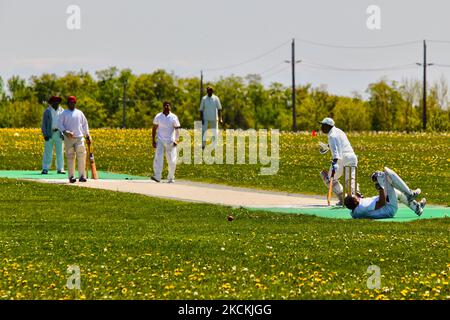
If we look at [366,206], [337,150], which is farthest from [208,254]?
[337,150]

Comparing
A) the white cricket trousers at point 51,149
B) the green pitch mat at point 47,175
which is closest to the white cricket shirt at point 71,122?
the green pitch mat at point 47,175

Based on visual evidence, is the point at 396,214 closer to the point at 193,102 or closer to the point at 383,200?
the point at 383,200

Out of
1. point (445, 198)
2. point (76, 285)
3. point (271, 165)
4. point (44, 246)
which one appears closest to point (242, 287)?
point (76, 285)

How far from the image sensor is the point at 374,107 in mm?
136250

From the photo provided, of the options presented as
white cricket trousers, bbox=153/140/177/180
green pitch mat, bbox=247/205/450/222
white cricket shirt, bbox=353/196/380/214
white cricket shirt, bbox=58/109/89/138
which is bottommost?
green pitch mat, bbox=247/205/450/222

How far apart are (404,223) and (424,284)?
712 centimetres

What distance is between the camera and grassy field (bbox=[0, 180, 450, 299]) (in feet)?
44.3

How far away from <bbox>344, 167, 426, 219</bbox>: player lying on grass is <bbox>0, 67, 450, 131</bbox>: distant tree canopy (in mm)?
101761

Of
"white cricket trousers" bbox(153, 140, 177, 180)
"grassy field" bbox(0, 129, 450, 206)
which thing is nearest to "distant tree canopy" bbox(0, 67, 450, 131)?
"grassy field" bbox(0, 129, 450, 206)

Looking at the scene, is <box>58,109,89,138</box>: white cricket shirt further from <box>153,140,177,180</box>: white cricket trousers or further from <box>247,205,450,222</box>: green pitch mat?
<box>247,205,450,222</box>: green pitch mat

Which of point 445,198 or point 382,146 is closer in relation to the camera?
point 445,198

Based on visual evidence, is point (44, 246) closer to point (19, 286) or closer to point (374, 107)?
point (19, 286)

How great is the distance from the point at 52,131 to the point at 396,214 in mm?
13522

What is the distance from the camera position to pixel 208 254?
54.3 feet
